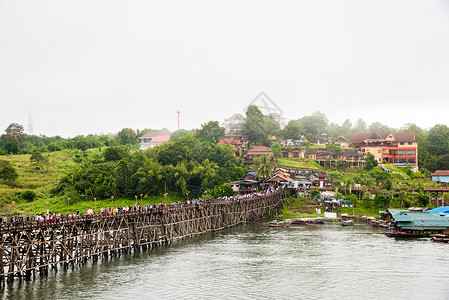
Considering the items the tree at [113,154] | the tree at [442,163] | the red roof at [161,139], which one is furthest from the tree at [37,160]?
the tree at [442,163]

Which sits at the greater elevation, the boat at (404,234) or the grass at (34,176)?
the grass at (34,176)

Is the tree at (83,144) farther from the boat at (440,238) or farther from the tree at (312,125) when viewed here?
the boat at (440,238)

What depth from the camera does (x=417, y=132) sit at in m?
150

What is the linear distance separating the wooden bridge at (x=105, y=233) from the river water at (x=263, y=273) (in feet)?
4.55

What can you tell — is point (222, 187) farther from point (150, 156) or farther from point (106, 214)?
point (106, 214)

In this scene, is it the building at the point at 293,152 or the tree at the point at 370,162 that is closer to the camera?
the tree at the point at 370,162

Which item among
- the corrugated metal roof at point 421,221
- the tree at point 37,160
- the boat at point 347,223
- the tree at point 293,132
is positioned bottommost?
the boat at point 347,223

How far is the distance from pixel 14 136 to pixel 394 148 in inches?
3908

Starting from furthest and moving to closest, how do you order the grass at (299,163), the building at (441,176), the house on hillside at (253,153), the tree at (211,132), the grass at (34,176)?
the tree at (211,132) < the house on hillside at (253,153) < the grass at (299,163) < the building at (441,176) < the grass at (34,176)

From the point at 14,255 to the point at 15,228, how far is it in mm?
2127

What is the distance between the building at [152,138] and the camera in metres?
150

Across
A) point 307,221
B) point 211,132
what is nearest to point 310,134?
point 211,132

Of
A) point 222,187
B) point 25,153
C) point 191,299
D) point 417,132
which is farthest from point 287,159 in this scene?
point 191,299

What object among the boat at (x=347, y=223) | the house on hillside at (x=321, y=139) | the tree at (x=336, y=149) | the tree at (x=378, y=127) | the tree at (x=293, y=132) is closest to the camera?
the boat at (x=347, y=223)
